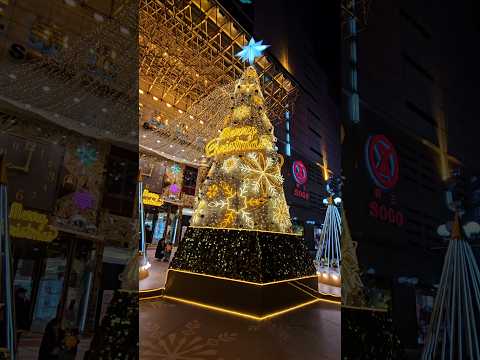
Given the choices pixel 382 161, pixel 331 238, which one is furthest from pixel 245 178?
pixel 331 238

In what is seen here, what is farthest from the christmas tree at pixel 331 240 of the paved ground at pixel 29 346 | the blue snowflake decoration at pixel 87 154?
the paved ground at pixel 29 346

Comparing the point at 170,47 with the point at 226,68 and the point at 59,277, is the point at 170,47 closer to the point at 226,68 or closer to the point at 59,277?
the point at 226,68

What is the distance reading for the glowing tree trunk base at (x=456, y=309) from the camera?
725 mm

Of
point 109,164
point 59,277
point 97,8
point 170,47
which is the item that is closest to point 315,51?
point 97,8

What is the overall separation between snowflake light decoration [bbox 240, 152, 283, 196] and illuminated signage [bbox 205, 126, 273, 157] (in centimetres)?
12

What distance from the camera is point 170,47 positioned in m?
6.39

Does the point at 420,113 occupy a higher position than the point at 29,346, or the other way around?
the point at 420,113

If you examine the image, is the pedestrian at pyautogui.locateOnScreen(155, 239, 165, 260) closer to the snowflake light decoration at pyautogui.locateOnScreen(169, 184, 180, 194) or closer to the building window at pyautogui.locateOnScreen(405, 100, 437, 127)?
the snowflake light decoration at pyautogui.locateOnScreen(169, 184, 180, 194)

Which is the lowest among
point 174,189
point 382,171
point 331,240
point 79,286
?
point 79,286

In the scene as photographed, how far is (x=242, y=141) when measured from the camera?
314 centimetres

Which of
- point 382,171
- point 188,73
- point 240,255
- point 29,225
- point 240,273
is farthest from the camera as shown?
point 188,73

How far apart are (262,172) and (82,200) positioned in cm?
225

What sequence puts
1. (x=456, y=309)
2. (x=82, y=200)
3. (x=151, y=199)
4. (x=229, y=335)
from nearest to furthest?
(x=456, y=309)
(x=82, y=200)
(x=229, y=335)
(x=151, y=199)

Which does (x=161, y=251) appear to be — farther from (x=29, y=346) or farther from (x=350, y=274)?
(x=350, y=274)
